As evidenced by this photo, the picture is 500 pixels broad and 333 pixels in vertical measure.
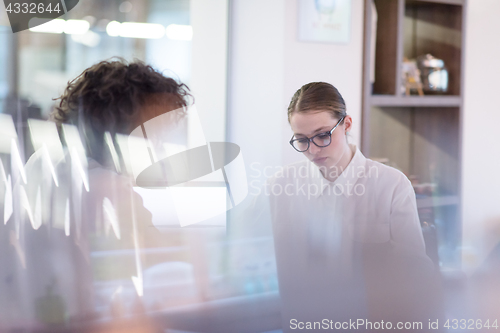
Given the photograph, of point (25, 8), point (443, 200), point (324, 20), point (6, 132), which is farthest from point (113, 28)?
point (443, 200)

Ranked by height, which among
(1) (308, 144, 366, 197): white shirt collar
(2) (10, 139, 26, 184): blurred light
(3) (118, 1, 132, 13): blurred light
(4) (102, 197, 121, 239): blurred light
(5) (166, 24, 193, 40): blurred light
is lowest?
(4) (102, 197, 121, 239): blurred light

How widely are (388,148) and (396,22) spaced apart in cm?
41

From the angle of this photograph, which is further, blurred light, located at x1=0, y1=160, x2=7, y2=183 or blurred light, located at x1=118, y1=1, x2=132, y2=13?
blurred light, located at x1=118, y1=1, x2=132, y2=13

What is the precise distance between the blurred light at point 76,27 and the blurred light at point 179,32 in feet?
0.47

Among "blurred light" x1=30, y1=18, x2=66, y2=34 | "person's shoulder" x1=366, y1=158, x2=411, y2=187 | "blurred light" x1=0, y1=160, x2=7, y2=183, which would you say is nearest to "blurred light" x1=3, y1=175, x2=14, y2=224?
"blurred light" x1=0, y1=160, x2=7, y2=183

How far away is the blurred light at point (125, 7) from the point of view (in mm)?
800

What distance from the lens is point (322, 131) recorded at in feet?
2.41

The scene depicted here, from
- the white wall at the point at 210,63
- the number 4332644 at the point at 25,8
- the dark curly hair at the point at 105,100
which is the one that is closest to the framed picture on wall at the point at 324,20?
the white wall at the point at 210,63

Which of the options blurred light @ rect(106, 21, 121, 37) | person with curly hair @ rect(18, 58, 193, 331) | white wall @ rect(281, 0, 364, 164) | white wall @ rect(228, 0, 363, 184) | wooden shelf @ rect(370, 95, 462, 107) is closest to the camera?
person with curly hair @ rect(18, 58, 193, 331)

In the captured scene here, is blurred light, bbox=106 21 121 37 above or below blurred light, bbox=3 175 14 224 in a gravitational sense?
above

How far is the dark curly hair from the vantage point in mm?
697

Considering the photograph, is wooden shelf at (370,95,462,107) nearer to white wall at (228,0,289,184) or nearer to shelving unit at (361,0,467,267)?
shelving unit at (361,0,467,267)

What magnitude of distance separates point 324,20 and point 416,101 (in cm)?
42

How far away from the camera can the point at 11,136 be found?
2.27 ft
